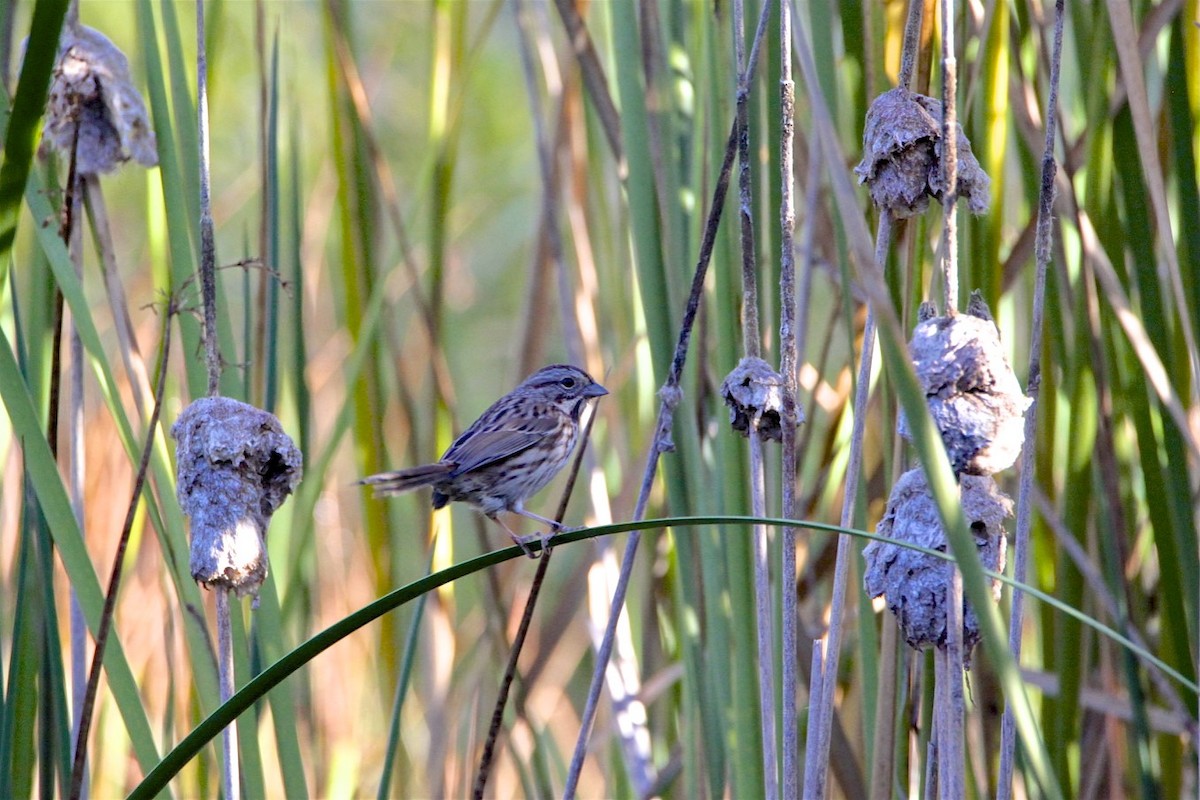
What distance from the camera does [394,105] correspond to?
9500mm

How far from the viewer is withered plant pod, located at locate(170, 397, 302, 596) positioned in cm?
141

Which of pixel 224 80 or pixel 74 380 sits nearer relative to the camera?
pixel 74 380

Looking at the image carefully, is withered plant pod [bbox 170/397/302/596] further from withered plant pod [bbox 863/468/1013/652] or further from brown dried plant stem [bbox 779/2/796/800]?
withered plant pod [bbox 863/468/1013/652]

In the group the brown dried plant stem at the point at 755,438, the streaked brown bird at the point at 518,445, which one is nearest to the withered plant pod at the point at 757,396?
the brown dried plant stem at the point at 755,438

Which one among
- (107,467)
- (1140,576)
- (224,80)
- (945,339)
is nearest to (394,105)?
(224,80)

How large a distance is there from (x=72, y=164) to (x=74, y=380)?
0.38m

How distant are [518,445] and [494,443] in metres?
0.13

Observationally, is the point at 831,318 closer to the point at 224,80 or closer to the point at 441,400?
the point at 441,400

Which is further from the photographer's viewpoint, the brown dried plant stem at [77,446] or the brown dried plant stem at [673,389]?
the brown dried plant stem at [77,446]

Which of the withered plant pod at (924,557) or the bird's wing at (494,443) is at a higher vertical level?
the bird's wing at (494,443)

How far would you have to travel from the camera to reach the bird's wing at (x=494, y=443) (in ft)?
9.55

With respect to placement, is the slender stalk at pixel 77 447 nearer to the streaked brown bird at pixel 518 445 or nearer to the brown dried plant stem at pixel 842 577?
the streaked brown bird at pixel 518 445

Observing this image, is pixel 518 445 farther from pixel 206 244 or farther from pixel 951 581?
pixel 951 581

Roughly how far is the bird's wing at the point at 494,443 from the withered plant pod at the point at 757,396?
49.8 inches
